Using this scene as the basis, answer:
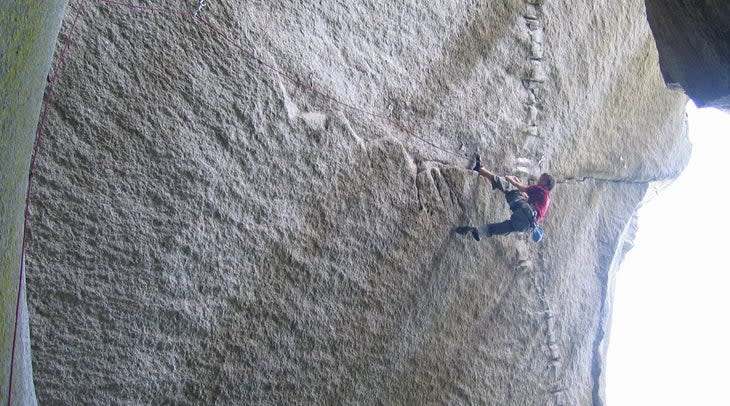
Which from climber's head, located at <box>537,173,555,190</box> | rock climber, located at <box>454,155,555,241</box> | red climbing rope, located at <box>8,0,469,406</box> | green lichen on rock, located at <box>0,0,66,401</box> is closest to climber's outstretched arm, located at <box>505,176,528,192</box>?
rock climber, located at <box>454,155,555,241</box>

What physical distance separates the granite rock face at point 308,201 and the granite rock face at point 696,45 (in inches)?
71.8

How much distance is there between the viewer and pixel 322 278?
4.53m

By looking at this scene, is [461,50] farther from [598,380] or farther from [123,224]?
[598,380]

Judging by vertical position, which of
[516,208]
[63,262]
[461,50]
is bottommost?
[63,262]

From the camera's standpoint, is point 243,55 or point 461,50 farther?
point 461,50

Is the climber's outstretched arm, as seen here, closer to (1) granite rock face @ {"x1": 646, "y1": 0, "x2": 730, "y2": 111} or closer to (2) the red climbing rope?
(2) the red climbing rope

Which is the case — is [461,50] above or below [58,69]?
above

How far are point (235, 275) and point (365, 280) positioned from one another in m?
1.03

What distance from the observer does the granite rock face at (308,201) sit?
3.58 meters

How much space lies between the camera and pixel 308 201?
4418 millimetres

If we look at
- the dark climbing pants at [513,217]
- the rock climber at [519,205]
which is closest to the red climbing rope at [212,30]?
the rock climber at [519,205]

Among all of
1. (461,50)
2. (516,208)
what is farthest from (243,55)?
(516,208)

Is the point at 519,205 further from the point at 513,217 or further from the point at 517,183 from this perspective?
the point at 517,183

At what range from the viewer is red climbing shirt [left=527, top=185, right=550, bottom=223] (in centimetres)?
539
